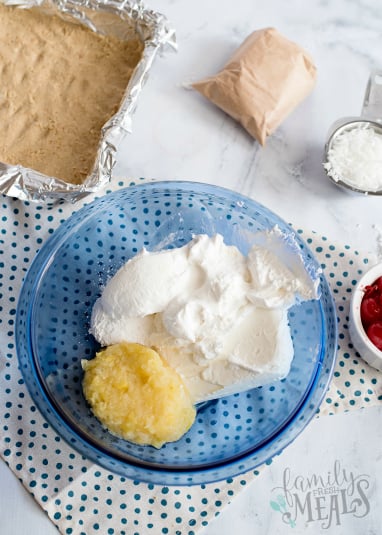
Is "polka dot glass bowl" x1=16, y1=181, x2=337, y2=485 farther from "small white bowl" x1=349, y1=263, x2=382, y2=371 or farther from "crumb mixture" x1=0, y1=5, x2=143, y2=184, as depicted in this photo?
"crumb mixture" x1=0, y1=5, x2=143, y2=184

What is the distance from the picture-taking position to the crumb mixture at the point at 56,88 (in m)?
1.46

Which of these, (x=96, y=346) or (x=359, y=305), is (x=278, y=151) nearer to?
(x=359, y=305)

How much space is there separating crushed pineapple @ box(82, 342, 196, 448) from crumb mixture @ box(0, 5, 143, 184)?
466 mm

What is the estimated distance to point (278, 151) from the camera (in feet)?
5.06

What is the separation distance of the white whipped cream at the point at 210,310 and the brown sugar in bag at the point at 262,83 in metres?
0.42

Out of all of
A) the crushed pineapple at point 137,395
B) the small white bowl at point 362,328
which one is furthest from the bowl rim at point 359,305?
the crushed pineapple at point 137,395

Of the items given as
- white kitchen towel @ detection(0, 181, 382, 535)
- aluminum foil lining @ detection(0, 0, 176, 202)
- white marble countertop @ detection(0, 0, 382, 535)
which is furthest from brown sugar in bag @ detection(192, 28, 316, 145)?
white kitchen towel @ detection(0, 181, 382, 535)

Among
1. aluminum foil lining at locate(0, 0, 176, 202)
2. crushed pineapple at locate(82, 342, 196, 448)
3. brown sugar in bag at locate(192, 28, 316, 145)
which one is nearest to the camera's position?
crushed pineapple at locate(82, 342, 196, 448)

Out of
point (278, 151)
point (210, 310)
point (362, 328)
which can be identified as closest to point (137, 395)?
point (210, 310)

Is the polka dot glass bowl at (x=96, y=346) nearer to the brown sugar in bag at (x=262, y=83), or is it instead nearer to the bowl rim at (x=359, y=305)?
the bowl rim at (x=359, y=305)

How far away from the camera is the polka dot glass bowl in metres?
1.18

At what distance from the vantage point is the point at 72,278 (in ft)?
4.37

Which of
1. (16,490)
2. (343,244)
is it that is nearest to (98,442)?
(16,490)

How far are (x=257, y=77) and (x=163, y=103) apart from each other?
0.71 ft
